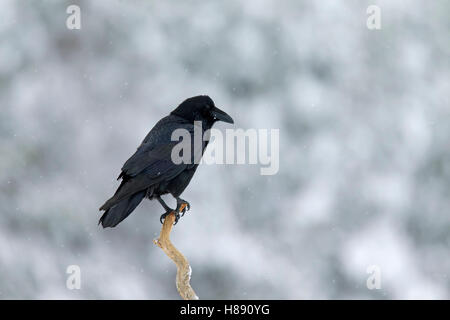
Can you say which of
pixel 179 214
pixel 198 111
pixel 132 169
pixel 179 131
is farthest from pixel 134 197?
pixel 198 111

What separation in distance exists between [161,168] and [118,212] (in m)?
0.64

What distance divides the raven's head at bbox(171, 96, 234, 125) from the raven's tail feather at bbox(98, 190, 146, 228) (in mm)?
1288

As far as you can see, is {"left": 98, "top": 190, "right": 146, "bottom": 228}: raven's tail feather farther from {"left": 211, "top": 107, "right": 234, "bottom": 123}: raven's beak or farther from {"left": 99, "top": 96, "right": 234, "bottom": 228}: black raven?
{"left": 211, "top": 107, "right": 234, "bottom": 123}: raven's beak

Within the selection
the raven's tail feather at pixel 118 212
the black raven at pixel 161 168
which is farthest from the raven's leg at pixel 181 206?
the raven's tail feather at pixel 118 212

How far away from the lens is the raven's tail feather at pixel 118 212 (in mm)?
4590

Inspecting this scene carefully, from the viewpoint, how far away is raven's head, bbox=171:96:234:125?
5.83m

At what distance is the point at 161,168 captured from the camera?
5.11 metres

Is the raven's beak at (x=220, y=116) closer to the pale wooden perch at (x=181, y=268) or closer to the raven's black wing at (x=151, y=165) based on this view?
the raven's black wing at (x=151, y=165)

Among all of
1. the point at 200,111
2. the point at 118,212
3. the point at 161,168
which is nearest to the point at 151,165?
the point at 161,168

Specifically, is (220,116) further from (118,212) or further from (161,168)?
(118,212)

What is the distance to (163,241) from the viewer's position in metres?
4.57

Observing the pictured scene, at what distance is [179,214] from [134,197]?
63cm

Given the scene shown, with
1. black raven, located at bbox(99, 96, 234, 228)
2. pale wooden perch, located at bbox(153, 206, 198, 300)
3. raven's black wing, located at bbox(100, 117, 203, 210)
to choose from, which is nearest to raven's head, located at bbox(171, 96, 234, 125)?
black raven, located at bbox(99, 96, 234, 228)
